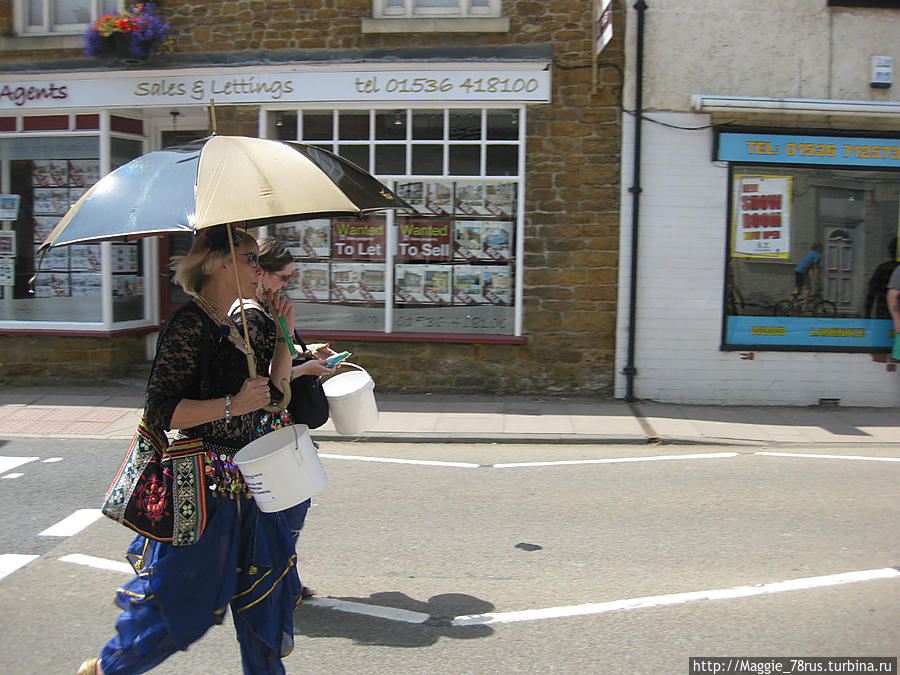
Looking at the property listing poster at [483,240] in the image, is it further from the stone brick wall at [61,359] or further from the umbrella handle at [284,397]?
the umbrella handle at [284,397]

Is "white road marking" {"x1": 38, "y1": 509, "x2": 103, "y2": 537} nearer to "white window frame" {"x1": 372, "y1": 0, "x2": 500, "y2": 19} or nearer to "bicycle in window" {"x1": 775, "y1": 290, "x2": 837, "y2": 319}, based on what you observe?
"white window frame" {"x1": 372, "y1": 0, "x2": 500, "y2": 19}

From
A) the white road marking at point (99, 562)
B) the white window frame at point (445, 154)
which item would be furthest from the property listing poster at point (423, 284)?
the white road marking at point (99, 562)

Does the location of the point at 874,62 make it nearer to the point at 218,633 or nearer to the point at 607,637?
the point at 607,637

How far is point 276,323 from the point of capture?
344cm

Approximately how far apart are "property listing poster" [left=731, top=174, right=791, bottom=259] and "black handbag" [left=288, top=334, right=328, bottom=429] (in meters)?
7.74

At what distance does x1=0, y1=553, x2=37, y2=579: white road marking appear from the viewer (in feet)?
16.1

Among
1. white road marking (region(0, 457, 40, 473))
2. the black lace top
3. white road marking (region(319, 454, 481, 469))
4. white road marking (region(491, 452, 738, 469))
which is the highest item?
the black lace top

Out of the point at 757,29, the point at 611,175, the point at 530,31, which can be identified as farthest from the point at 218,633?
the point at 757,29

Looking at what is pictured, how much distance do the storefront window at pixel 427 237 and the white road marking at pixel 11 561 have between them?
19.8ft

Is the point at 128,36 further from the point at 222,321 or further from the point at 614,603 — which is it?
the point at 614,603

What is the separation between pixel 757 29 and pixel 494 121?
10.8 feet

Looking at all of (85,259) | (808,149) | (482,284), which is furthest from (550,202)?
(85,259)

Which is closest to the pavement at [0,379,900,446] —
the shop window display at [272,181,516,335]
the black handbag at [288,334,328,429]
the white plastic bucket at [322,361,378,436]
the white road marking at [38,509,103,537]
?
the shop window display at [272,181,516,335]

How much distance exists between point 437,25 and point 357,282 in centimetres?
339
